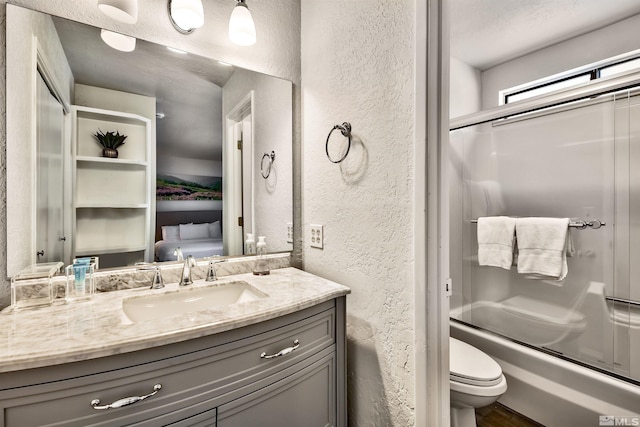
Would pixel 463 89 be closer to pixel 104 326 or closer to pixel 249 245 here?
pixel 249 245

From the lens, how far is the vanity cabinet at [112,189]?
3.49 feet

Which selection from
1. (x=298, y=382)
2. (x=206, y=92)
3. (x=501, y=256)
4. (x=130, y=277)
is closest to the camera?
(x=298, y=382)

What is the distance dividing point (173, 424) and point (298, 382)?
39cm

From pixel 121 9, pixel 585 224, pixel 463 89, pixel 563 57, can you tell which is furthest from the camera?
pixel 463 89

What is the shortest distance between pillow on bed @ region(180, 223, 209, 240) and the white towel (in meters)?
1.89

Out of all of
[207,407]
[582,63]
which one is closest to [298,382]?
[207,407]

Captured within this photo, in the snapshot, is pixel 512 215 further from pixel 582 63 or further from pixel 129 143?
pixel 129 143

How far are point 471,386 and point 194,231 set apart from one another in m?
1.45

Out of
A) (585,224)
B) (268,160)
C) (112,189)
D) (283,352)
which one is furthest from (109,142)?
(585,224)

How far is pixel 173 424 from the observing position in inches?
28.0

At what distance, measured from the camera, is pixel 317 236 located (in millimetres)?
1466

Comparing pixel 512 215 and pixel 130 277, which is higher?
pixel 512 215

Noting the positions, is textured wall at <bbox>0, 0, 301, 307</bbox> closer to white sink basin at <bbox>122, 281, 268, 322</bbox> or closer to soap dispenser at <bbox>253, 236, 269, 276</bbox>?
soap dispenser at <bbox>253, 236, 269, 276</bbox>

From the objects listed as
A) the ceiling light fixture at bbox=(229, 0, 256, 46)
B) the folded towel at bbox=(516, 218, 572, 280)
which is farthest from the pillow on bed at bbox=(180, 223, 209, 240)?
the folded towel at bbox=(516, 218, 572, 280)
